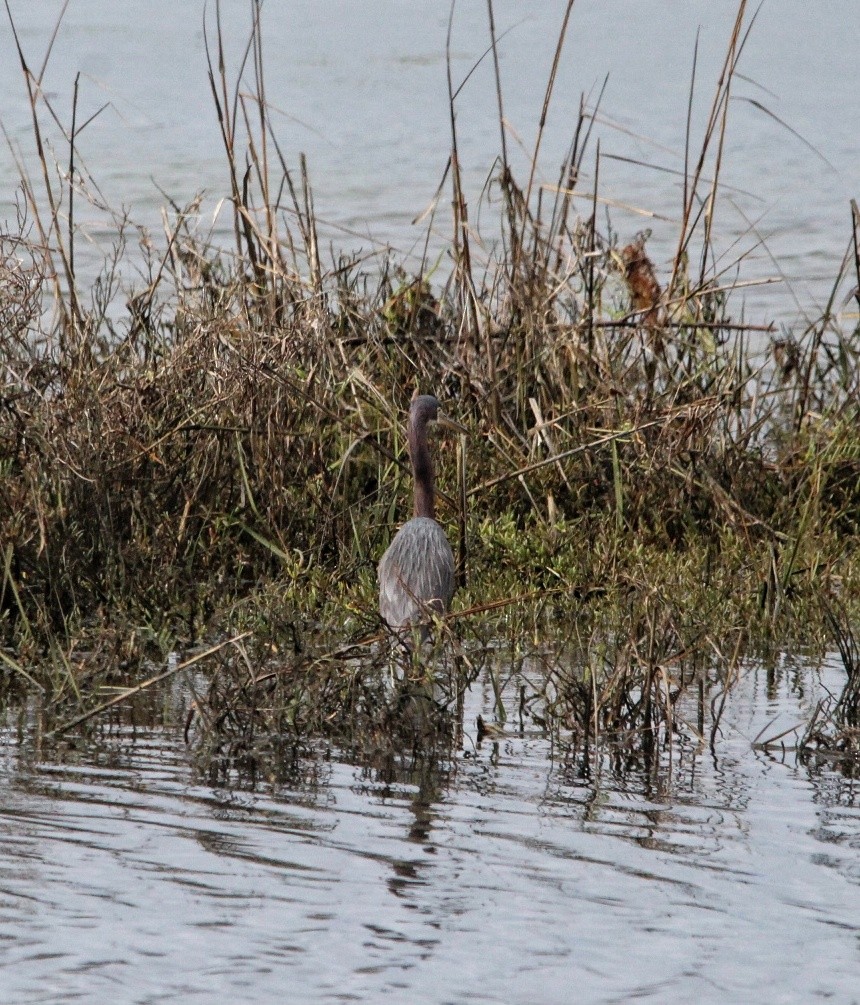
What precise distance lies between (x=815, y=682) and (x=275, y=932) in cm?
248

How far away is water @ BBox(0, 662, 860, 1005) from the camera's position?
3.36 meters

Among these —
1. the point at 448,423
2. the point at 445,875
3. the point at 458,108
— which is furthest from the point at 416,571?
the point at 458,108

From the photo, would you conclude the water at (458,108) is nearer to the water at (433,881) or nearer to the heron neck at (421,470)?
the heron neck at (421,470)

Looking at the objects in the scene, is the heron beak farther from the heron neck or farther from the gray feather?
the gray feather

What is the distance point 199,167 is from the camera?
1448 centimetres

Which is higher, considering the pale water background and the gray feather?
the gray feather

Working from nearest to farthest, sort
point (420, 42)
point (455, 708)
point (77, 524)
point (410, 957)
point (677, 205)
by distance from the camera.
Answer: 1. point (410, 957)
2. point (455, 708)
3. point (77, 524)
4. point (677, 205)
5. point (420, 42)

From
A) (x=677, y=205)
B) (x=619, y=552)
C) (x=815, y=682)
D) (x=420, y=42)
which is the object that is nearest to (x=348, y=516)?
(x=619, y=552)

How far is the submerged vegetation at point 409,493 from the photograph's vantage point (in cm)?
492

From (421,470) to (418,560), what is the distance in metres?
0.54

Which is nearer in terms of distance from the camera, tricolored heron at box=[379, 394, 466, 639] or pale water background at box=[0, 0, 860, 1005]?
pale water background at box=[0, 0, 860, 1005]

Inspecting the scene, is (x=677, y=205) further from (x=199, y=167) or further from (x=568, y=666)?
(x=568, y=666)

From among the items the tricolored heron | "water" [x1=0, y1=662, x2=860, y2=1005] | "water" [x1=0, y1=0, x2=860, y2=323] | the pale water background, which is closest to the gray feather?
the tricolored heron

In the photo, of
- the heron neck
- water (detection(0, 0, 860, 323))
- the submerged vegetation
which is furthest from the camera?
water (detection(0, 0, 860, 323))
